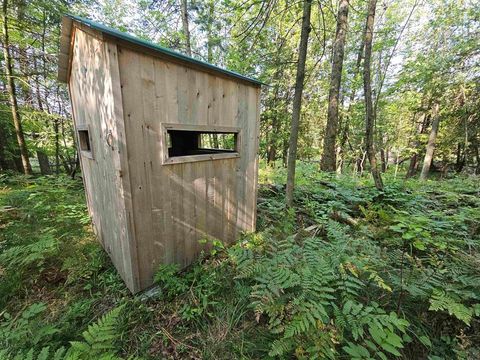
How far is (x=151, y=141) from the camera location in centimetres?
209

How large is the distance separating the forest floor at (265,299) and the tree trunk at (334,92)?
3.09 m

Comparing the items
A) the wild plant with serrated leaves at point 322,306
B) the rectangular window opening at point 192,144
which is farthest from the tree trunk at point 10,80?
the wild plant with serrated leaves at point 322,306

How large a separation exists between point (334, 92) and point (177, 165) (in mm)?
5654

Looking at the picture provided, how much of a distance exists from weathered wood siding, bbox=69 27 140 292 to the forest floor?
1.32 feet

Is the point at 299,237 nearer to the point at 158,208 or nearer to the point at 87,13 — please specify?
the point at 158,208

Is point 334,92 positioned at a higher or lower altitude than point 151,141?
higher

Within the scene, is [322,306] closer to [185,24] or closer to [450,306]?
[450,306]

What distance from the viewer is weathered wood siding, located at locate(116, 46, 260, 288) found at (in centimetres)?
198

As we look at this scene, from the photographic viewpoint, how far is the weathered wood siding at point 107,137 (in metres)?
1.85

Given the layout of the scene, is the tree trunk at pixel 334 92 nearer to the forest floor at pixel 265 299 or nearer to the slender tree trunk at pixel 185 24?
the forest floor at pixel 265 299

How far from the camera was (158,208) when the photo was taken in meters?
2.23

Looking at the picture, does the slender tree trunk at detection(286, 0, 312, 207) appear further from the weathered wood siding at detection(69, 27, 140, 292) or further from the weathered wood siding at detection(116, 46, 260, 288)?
the weathered wood siding at detection(69, 27, 140, 292)

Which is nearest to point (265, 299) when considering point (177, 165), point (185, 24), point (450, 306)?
point (450, 306)

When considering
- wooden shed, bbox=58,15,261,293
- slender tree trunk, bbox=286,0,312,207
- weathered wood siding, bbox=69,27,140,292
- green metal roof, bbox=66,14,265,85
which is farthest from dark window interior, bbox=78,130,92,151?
slender tree trunk, bbox=286,0,312,207
